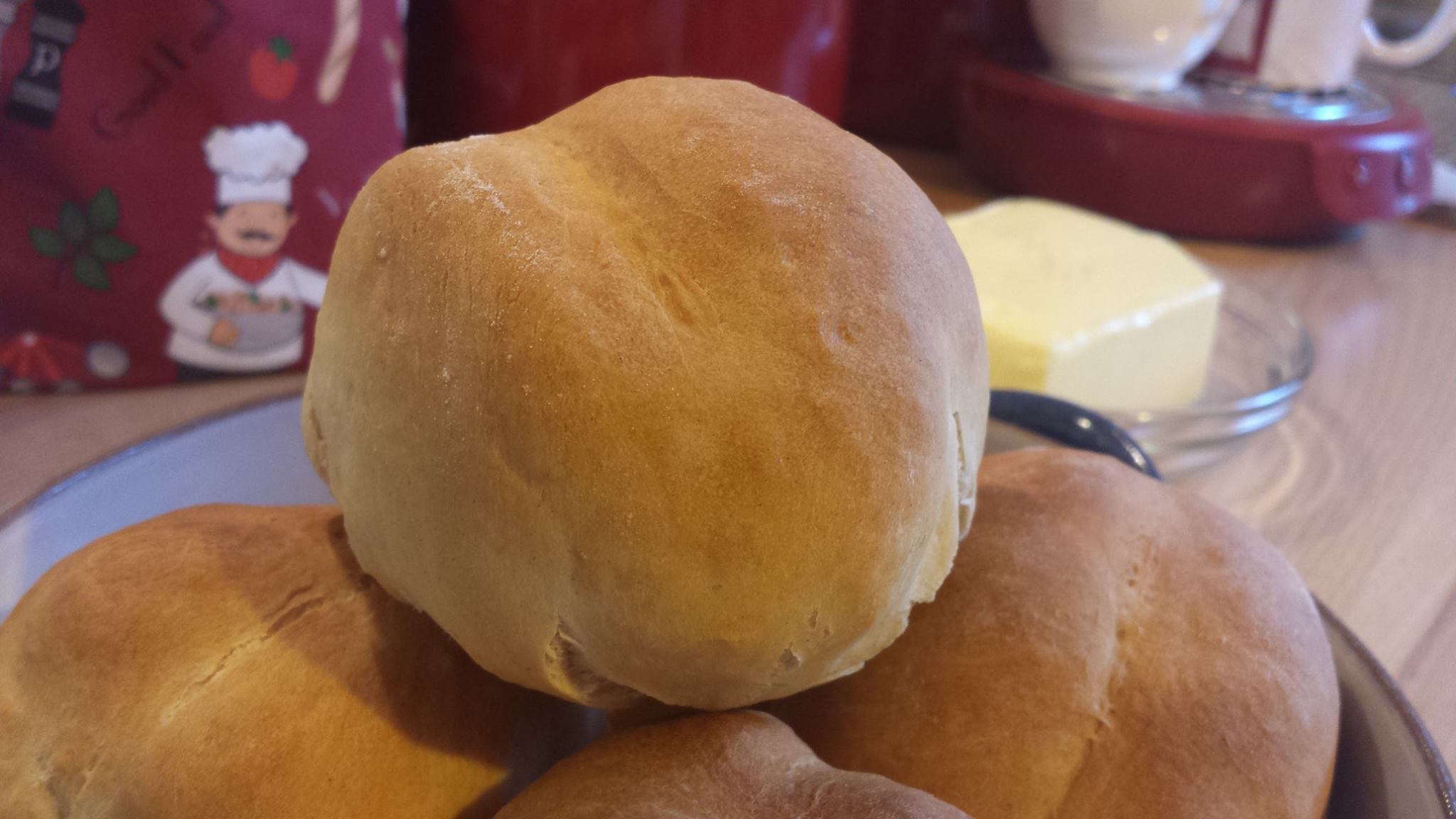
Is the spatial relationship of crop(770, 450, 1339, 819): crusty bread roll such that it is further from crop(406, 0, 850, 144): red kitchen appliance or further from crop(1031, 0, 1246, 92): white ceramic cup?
crop(1031, 0, 1246, 92): white ceramic cup

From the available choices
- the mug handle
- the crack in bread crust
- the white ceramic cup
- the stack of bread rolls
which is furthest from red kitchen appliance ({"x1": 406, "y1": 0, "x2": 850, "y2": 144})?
the mug handle

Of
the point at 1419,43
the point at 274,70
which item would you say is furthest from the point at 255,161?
the point at 1419,43

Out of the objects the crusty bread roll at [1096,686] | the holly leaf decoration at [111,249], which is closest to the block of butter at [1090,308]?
the crusty bread roll at [1096,686]

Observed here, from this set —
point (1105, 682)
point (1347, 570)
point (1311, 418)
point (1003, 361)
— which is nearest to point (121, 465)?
point (1105, 682)

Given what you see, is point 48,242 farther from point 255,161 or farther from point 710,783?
point 710,783

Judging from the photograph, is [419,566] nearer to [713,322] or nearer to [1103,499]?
[713,322]
